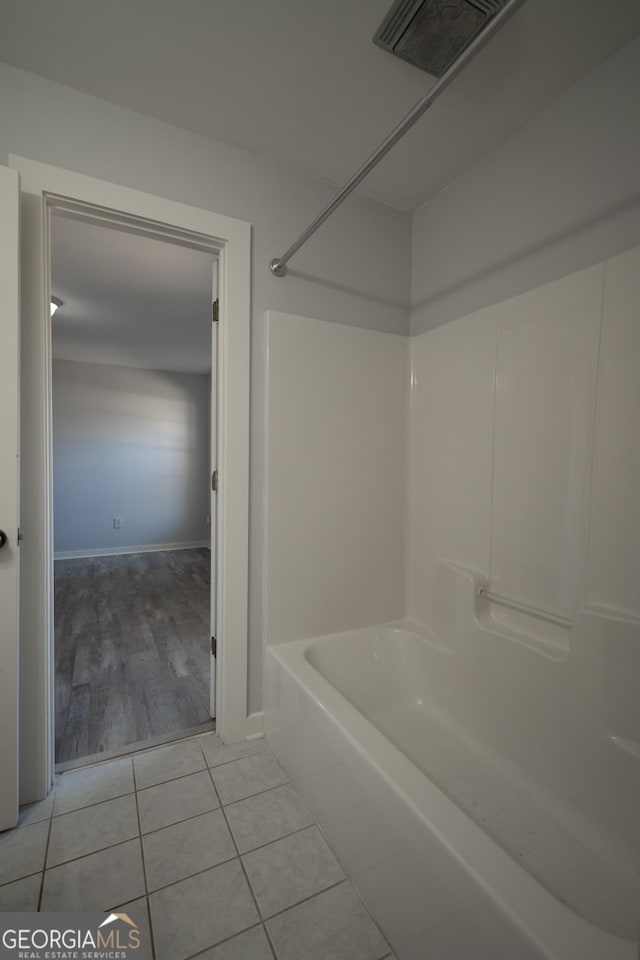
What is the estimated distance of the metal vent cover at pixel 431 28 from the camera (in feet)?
3.55

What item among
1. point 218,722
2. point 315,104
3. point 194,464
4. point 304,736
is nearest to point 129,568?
point 194,464

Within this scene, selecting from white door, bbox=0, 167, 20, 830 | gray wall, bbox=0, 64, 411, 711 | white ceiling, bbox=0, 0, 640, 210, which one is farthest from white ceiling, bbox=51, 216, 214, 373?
white door, bbox=0, 167, 20, 830

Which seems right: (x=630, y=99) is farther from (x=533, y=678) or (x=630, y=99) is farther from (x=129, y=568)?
(x=129, y=568)

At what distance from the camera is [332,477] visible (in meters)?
1.82

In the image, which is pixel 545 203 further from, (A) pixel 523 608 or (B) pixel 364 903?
(B) pixel 364 903

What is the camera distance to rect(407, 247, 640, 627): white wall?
1.19 metres

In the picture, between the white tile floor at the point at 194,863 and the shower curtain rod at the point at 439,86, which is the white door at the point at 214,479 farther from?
the shower curtain rod at the point at 439,86

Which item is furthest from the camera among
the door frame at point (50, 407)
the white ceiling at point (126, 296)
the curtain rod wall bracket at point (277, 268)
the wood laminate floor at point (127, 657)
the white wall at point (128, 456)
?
the white wall at point (128, 456)

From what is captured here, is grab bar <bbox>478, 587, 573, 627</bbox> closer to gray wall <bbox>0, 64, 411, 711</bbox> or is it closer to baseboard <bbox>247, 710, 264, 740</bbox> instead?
gray wall <bbox>0, 64, 411, 711</bbox>

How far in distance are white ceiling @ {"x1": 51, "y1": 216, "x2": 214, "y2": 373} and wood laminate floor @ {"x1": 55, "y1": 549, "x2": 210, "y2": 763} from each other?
6.86 feet

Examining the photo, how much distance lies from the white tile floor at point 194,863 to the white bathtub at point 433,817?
0.29 feet

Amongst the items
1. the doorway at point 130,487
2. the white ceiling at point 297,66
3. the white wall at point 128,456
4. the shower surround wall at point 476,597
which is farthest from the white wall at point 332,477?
the white wall at point 128,456

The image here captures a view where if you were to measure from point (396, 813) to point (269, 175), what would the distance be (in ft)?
7.01

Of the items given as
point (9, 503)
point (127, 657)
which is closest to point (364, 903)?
point (9, 503)
